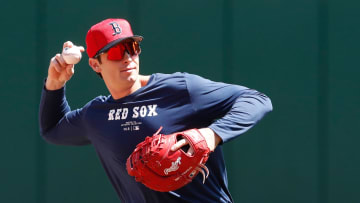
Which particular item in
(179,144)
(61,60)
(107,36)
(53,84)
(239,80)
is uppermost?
(107,36)

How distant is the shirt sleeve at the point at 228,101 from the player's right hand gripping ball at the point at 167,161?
172 millimetres

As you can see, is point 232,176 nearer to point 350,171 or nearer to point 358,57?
point 350,171

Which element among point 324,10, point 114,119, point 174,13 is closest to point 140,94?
point 114,119

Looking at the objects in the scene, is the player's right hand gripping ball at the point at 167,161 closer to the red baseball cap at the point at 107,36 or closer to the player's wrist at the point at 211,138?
the player's wrist at the point at 211,138

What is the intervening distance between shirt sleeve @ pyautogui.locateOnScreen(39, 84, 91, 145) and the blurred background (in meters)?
1.03

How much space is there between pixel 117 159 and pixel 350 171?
1921 millimetres

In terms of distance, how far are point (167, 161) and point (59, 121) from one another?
965 millimetres

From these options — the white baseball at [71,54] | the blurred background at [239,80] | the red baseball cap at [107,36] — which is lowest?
the blurred background at [239,80]

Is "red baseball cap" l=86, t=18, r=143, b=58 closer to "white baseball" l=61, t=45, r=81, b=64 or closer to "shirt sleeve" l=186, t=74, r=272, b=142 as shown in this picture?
"white baseball" l=61, t=45, r=81, b=64

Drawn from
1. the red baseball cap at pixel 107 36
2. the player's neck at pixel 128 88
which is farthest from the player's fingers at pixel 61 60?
the player's neck at pixel 128 88

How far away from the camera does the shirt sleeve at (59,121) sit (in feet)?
9.43

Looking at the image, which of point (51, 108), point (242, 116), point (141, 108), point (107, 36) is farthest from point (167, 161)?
point (51, 108)

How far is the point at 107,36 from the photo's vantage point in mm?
2609

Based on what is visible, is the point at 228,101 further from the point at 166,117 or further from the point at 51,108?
the point at 51,108
